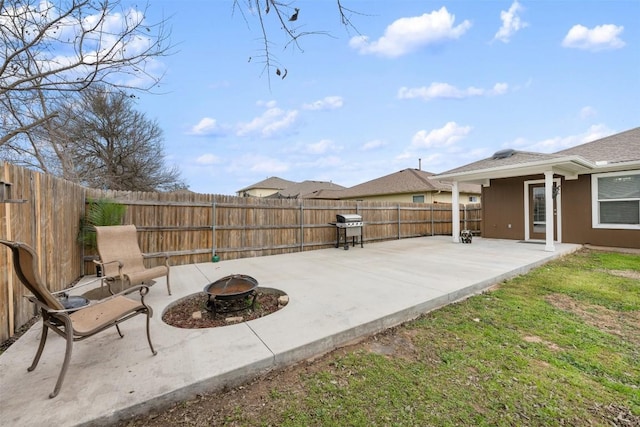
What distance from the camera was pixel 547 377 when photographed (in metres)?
2.29

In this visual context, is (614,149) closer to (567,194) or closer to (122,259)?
(567,194)

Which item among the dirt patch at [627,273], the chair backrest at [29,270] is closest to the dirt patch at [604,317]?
the dirt patch at [627,273]

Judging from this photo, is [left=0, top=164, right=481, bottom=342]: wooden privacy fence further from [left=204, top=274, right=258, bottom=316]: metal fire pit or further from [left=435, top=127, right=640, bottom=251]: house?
[left=435, top=127, right=640, bottom=251]: house

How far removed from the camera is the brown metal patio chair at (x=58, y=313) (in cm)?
202

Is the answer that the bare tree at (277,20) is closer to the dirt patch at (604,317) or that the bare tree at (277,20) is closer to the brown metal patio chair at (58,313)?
the brown metal patio chair at (58,313)

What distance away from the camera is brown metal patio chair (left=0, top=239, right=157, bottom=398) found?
2015 millimetres

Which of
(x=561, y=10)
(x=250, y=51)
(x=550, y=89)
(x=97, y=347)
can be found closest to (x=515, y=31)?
(x=561, y=10)

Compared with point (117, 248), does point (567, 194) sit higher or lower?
higher

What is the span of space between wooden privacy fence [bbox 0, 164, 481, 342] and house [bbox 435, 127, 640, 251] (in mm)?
2922

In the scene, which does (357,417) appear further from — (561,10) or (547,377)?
(561,10)

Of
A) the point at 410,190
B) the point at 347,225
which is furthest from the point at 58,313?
the point at 410,190

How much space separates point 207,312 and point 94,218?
370cm

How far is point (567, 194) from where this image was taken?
30.7 feet

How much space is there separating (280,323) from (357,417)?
148 cm
